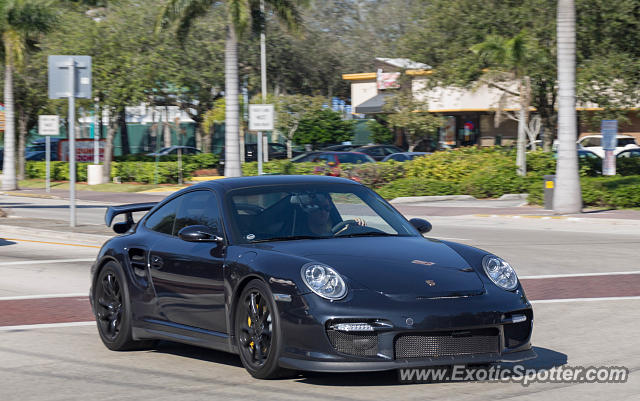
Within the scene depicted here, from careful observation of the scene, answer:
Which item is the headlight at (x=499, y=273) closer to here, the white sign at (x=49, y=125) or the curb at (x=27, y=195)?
the white sign at (x=49, y=125)

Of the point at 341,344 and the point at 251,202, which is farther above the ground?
the point at 251,202

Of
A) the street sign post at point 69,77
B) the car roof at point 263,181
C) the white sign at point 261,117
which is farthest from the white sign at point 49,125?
the car roof at point 263,181

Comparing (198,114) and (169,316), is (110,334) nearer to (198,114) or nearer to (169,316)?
(169,316)

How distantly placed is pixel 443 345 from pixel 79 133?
84.6m

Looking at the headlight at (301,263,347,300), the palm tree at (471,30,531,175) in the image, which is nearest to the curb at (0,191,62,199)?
the palm tree at (471,30,531,175)

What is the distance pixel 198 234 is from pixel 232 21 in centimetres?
2736

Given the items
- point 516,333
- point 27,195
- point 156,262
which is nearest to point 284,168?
point 27,195

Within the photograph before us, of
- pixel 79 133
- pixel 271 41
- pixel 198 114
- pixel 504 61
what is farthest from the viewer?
pixel 79 133

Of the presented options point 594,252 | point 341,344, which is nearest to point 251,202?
point 341,344

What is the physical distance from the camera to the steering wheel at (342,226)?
298 inches

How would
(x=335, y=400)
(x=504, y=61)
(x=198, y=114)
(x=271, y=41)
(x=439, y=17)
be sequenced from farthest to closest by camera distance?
Result: (x=271, y=41) < (x=198, y=114) < (x=439, y=17) < (x=504, y=61) < (x=335, y=400)

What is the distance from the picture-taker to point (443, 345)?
6426 millimetres

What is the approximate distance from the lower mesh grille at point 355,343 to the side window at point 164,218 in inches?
91.5

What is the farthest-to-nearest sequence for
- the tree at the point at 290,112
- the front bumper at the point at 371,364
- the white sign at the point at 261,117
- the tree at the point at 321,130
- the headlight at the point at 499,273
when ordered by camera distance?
1. the tree at the point at 321,130
2. the tree at the point at 290,112
3. the white sign at the point at 261,117
4. the headlight at the point at 499,273
5. the front bumper at the point at 371,364
